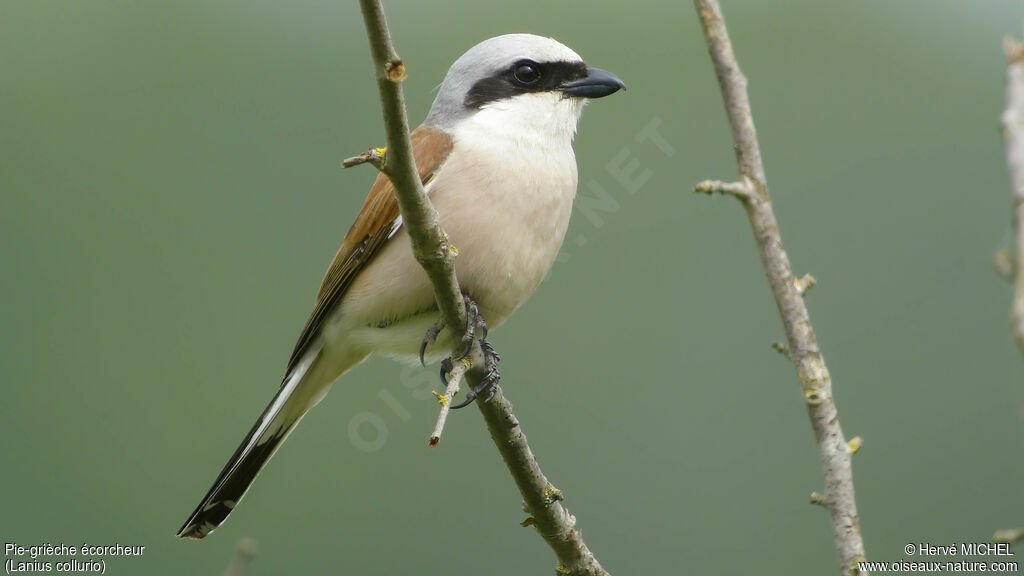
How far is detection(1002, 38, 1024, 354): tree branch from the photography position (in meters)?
1.08

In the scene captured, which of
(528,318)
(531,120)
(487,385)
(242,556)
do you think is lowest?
(528,318)

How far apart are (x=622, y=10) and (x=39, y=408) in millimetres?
7411

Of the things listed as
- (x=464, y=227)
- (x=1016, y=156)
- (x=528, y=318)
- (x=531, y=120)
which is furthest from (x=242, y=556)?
(x=528, y=318)

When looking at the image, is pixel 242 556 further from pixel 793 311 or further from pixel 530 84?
pixel 530 84

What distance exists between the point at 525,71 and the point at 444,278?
1340 millimetres

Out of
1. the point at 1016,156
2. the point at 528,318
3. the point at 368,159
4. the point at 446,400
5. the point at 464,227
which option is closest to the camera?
the point at 1016,156

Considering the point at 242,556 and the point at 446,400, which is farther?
the point at 446,400

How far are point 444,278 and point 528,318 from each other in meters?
5.32

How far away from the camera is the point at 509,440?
103 inches

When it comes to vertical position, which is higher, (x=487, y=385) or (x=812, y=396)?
(x=812, y=396)

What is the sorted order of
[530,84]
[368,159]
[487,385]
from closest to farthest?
[368,159] → [487,385] → [530,84]

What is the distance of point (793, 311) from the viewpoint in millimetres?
2279

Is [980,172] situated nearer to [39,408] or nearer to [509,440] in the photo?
[509,440]

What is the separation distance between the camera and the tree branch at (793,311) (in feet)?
6.68
